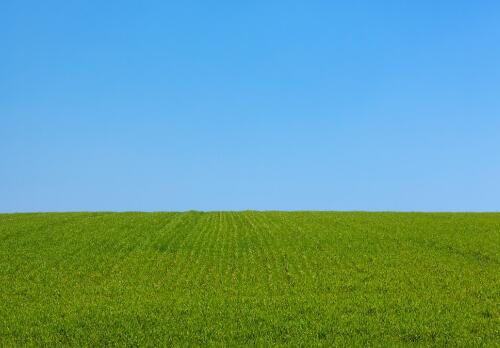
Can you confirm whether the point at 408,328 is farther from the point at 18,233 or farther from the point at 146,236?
the point at 18,233

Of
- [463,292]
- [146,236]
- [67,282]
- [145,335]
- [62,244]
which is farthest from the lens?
[146,236]

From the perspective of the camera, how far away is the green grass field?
53.8 ft

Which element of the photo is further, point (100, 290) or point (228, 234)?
point (228, 234)

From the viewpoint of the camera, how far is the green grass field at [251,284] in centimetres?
1639

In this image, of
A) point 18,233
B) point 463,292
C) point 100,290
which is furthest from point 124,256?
point 463,292

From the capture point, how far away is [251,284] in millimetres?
23031

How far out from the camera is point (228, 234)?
3772 centimetres

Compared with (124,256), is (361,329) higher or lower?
lower

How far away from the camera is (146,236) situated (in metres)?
37.2

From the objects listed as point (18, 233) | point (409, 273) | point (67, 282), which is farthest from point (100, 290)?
point (18, 233)

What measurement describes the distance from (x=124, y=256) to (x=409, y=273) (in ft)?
50.0

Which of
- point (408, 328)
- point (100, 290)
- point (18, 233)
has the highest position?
point (18, 233)

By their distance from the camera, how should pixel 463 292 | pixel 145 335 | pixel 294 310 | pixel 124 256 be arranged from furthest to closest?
pixel 124 256
pixel 463 292
pixel 294 310
pixel 145 335

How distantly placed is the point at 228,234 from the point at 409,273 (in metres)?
15.3
